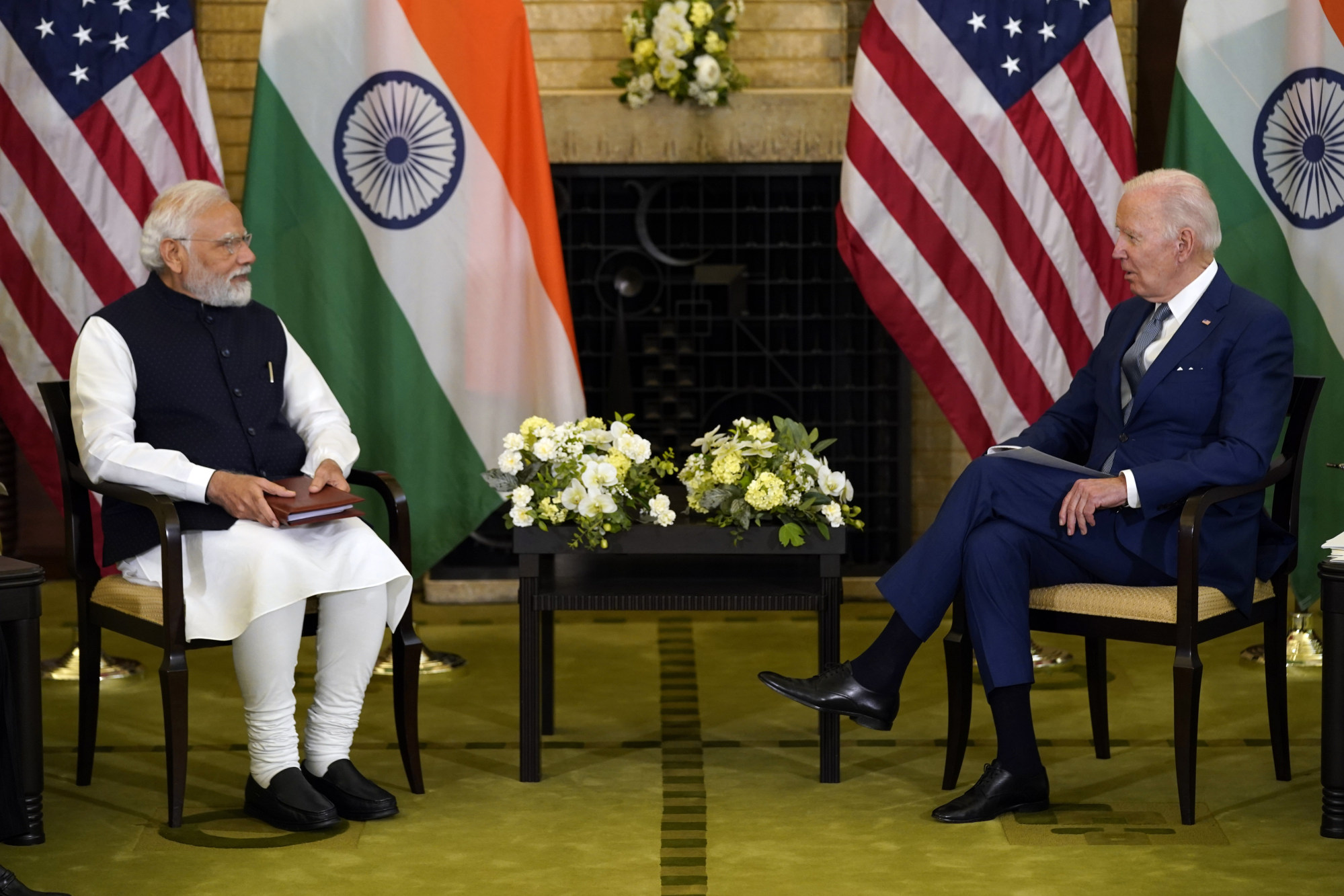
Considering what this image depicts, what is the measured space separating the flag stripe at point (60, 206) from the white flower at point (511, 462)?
5.19ft

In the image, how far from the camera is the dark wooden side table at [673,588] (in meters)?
3.63

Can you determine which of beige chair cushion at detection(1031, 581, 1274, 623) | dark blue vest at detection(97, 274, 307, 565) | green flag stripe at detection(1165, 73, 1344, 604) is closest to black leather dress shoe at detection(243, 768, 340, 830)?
dark blue vest at detection(97, 274, 307, 565)

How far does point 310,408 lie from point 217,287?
359 mm

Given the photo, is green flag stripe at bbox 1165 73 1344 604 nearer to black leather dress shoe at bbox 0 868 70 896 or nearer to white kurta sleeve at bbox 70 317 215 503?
white kurta sleeve at bbox 70 317 215 503

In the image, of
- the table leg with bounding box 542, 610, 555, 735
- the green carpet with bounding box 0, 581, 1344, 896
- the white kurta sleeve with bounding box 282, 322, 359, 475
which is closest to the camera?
the green carpet with bounding box 0, 581, 1344, 896

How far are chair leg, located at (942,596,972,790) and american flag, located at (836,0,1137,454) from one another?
1.27 metres

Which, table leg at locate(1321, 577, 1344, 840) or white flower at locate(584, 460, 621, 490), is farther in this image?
white flower at locate(584, 460, 621, 490)

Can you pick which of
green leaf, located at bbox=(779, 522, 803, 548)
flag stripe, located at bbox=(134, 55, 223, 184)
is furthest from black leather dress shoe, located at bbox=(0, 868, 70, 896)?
flag stripe, located at bbox=(134, 55, 223, 184)

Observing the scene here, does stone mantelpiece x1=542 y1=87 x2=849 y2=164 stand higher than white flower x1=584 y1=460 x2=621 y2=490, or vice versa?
stone mantelpiece x1=542 y1=87 x2=849 y2=164

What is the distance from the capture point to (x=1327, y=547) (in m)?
3.30

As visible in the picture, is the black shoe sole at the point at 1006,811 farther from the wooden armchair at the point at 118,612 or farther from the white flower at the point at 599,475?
the wooden armchair at the point at 118,612

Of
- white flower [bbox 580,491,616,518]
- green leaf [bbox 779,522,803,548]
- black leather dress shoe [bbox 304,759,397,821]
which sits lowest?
black leather dress shoe [bbox 304,759,397,821]

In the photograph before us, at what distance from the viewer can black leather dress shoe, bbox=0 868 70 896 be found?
286 centimetres

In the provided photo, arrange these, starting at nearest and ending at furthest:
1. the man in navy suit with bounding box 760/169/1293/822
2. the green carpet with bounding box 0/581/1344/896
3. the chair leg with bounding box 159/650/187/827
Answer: the green carpet with bounding box 0/581/1344/896, the chair leg with bounding box 159/650/187/827, the man in navy suit with bounding box 760/169/1293/822
